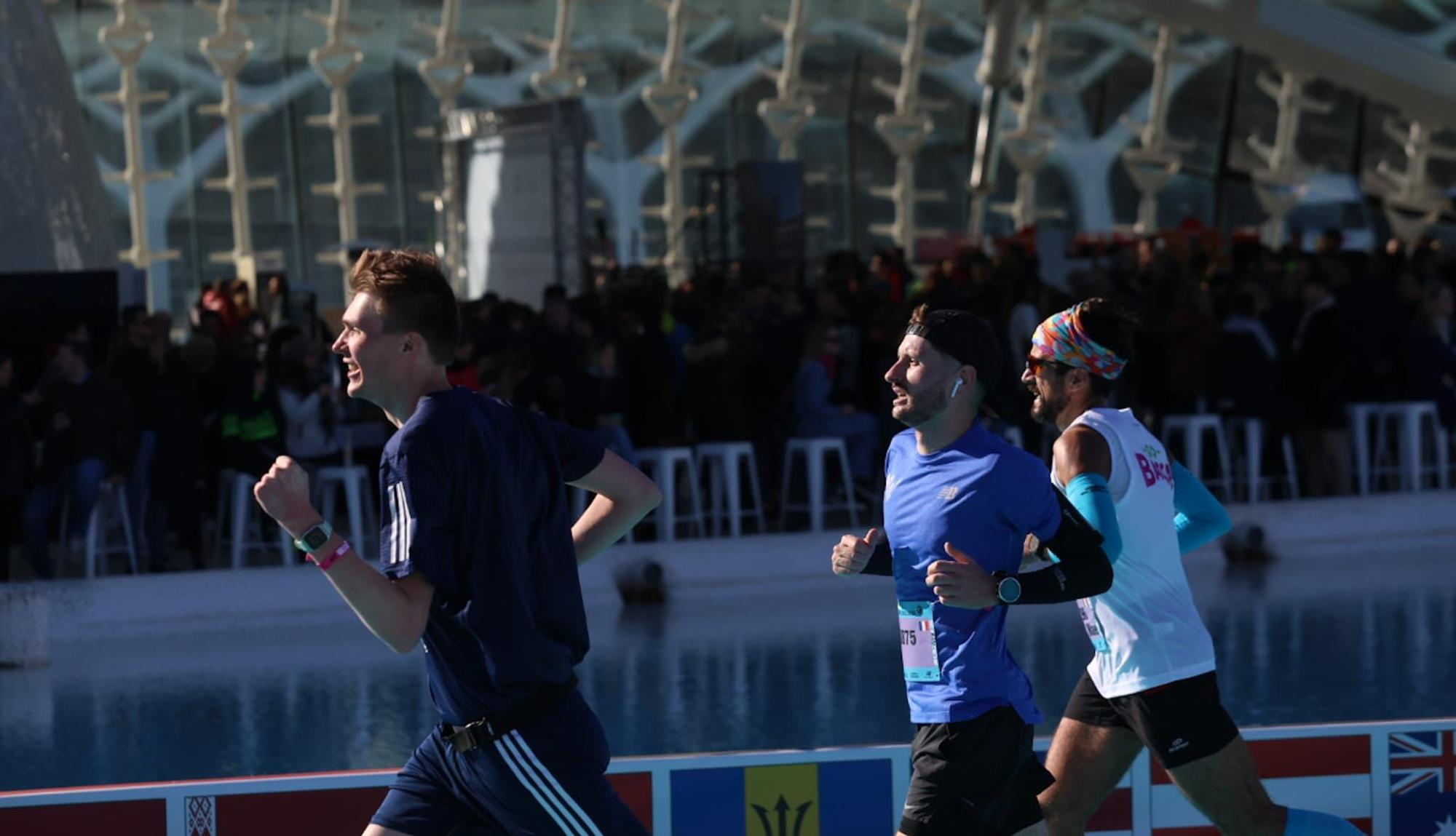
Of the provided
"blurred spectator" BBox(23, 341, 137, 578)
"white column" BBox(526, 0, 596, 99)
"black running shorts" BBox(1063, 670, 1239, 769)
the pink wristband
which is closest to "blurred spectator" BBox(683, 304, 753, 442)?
"blurred spectator" BBox(23, 341, 137, 578)

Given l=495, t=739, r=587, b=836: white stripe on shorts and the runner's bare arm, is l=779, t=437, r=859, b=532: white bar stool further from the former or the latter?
l=495, t=739, r=587, b=836: white stripe on shorts

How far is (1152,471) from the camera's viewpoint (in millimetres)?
4012

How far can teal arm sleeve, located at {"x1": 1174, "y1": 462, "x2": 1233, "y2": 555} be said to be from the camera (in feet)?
14.0

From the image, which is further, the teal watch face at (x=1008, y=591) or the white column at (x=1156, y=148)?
the white column at (x=1156, y=148)

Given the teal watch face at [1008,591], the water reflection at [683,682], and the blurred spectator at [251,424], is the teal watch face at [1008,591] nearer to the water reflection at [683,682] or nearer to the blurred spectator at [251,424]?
the water reflection at [683,682]

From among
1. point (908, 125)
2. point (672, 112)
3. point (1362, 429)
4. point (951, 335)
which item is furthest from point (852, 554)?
point (908, 125)

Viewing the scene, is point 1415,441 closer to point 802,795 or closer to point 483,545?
point 802,795

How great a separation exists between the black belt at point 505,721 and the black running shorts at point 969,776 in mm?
742

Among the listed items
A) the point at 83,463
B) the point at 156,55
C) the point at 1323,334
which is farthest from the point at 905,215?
the point at 83,463

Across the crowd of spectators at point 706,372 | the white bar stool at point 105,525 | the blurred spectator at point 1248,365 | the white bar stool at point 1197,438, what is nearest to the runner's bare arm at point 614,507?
the crowd of spectators at point 706,372

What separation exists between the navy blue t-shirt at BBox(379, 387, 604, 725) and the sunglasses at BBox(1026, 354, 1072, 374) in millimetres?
1196

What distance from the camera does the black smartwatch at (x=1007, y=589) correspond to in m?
3.42

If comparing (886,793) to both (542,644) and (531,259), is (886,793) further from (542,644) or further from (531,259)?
(531,259)

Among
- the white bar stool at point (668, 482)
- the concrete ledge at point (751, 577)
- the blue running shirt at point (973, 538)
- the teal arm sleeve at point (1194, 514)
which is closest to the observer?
the blue running shirt at point (973, 538)
